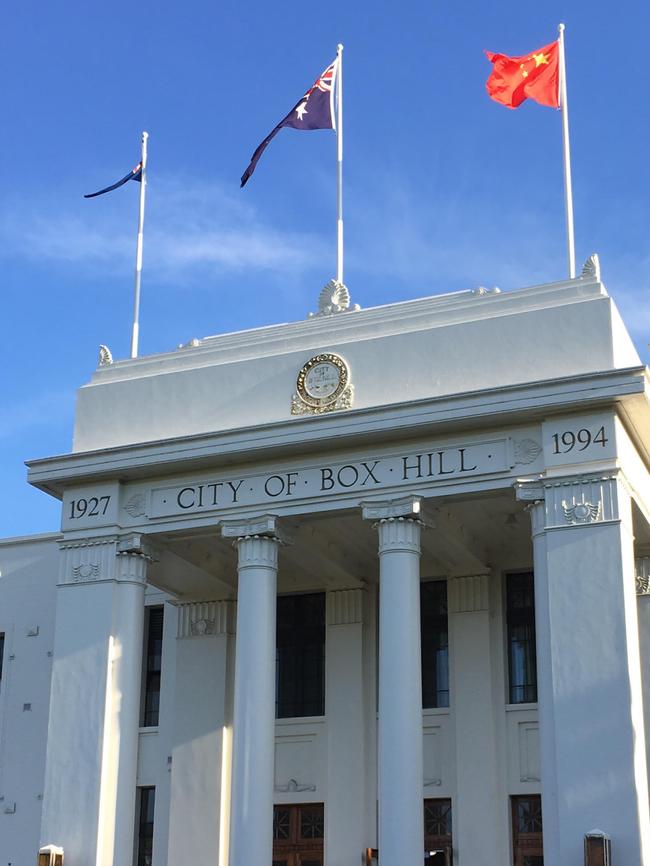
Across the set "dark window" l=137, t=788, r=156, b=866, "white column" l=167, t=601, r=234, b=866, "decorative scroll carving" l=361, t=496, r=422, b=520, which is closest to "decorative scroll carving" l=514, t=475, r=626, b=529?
"decorative scroll carving" l=361, t=496, r=422, b=520

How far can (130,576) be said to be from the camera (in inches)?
1192

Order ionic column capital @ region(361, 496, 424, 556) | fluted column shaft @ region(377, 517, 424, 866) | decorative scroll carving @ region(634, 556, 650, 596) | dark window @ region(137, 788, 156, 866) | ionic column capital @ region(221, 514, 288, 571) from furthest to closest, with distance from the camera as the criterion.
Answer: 1. dark window @ region(137, 788, 156, 866)
2. decorative scroll carving @ region(634, 556, 650, 596)
3. ionic column capital @ region(221, 514, 288, 571)
4. ionic column capital @ region(361, 496, 424, 556)
5. fluted column shaft @ region(377, 517, 424, 866)

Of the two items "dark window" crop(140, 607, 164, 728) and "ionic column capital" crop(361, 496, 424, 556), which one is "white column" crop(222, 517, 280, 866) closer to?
"ionic column capital" crop(361, 496, 424, 556)

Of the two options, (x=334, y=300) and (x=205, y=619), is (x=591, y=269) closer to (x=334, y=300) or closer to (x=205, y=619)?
(x=334, y=300)

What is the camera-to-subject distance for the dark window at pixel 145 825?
3291cm

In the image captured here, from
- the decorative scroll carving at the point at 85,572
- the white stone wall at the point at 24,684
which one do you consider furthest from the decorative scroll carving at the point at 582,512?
the white stone wall at the point at 24,684

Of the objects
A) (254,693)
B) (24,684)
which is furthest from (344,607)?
(24,684)

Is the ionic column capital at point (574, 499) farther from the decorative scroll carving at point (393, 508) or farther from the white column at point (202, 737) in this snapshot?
the white column at point (202, 737)

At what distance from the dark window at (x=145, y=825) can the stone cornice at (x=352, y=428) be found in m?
7.43

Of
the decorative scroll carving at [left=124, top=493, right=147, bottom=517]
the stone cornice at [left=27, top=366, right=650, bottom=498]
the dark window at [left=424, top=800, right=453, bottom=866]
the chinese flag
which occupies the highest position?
the chinese flag

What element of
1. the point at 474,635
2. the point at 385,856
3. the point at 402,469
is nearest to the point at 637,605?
the point at 474,635

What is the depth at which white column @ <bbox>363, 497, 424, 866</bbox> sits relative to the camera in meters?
26.0

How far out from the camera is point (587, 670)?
83.1ft

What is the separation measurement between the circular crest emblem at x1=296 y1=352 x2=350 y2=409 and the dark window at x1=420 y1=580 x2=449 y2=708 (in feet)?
18.0
